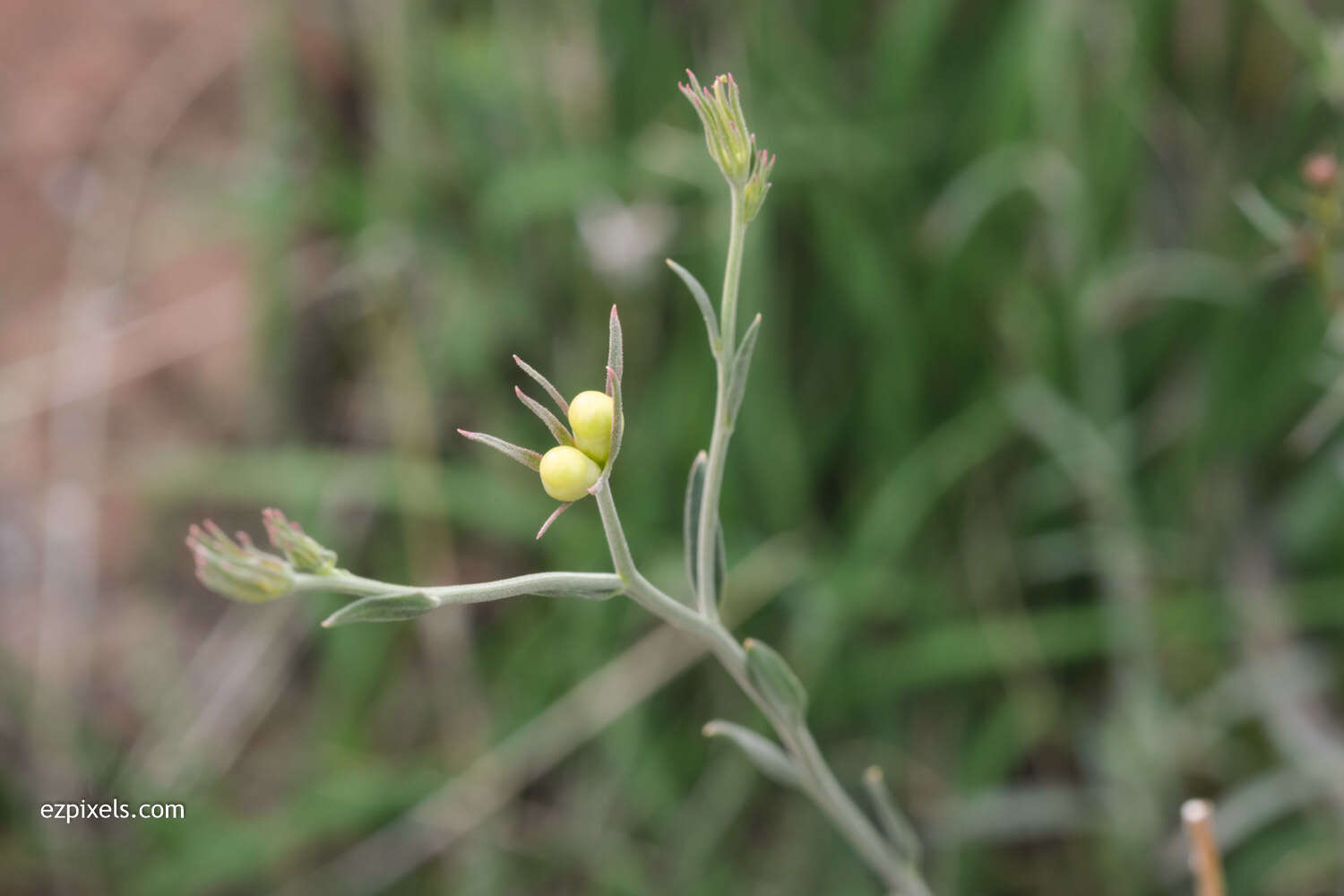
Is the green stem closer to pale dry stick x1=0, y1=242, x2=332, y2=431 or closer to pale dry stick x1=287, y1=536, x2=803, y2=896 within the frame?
pale dry stick x1=287, y1=536, x2=803, y2=896

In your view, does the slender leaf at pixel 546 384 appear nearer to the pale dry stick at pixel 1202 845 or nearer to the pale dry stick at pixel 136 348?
the pale dry stick at pixel 1202 845

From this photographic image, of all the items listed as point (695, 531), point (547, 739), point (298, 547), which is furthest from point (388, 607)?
point (547, 739)

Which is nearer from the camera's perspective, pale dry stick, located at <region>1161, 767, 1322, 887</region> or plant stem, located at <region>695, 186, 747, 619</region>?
plant stem, located at <region>695, 186, 747, 619</region>

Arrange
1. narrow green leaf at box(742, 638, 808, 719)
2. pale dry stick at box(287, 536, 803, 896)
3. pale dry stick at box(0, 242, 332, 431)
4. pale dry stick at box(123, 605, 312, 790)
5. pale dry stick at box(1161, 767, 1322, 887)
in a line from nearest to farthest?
narrow green leaf at box(742, 638, 808, 719) < pale dry stick at box(1161, 767, 1322, 887) < pale dry stick at box(287, 536, 803, 896) < pale dry stick at box(123, 605, 312, 790) < pale dry stick at box(0, 242, 332, 431)

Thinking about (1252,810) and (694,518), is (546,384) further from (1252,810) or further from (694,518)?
(1252,810)

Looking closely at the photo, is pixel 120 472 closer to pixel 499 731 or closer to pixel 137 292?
pixel 137 292

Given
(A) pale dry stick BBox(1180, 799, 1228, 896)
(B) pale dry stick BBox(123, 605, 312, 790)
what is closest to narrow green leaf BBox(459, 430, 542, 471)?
(A) pale dry stick BBox(1180, 799, 1228, 896)

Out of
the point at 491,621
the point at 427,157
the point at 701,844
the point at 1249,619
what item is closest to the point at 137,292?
the point at 427,157
